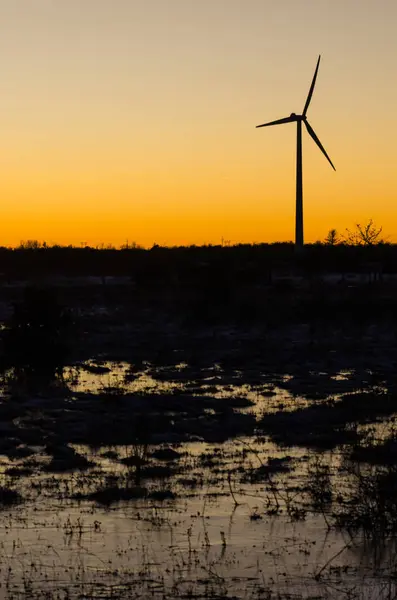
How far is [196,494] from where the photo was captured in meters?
17.8

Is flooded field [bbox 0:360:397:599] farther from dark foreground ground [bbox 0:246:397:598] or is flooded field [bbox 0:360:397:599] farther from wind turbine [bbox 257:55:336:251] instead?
wind turbine [bbox 257:55:336:251]

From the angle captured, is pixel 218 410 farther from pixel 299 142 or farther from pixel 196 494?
pixel 299 142

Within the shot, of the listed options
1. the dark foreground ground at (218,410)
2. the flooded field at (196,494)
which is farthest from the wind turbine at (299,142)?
the flooded field at (196,494)

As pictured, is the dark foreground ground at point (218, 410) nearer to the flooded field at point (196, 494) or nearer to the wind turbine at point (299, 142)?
the flooded field at point (196, 494)

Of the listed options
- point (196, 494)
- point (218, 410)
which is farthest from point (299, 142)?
point (196, 494)

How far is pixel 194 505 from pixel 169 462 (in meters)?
3.71

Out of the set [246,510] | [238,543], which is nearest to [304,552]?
[238,543]

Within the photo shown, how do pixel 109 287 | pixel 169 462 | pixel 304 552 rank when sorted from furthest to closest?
pixel 109 287 → pixel 169 462 → pixel 304 552

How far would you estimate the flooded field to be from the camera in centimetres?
1325

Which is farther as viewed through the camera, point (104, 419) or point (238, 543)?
point (104, 419)

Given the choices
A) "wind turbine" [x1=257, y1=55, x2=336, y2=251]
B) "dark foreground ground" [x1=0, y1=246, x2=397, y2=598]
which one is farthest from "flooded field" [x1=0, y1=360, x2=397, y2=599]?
"wind turbine" [x1=257, y1=55, x2=336, y2=251]

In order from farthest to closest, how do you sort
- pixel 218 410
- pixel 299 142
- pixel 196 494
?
pixel 299 142
pixel 218 410
pixel 196 494

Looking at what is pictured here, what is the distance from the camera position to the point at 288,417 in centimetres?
2623

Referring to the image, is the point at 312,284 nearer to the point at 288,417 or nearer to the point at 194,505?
the point at 288,417
